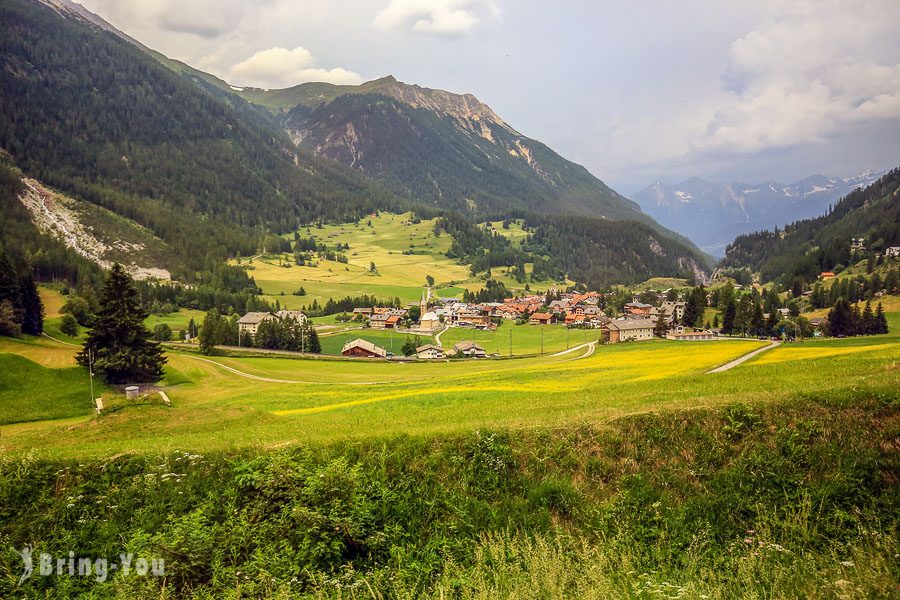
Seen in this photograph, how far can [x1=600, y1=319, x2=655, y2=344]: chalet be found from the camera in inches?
3749

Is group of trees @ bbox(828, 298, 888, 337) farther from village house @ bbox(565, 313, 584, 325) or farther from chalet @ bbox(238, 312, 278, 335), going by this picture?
chalet @ bbox(238, 312, 278, 335)

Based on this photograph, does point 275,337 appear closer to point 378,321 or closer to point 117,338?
point 117,338

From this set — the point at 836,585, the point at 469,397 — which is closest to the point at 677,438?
the point at 836,585

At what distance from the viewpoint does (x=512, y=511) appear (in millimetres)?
11641

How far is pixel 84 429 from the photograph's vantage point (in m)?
20.9

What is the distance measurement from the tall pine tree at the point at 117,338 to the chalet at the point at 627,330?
78037mm

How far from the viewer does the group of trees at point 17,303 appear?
4750 centimetres

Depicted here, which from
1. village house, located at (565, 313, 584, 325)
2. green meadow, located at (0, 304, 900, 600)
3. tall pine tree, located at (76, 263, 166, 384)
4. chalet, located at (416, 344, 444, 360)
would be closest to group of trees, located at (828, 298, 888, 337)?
village house, located at (565, 313, 584, 325)

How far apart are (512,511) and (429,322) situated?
13560 cm

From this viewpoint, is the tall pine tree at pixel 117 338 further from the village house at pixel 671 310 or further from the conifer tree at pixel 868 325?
the village house at pixel 671 310

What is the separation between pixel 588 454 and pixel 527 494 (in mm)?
2112

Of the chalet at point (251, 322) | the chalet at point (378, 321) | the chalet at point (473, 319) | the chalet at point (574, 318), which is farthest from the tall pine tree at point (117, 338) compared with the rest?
the chalet at point (574, 318)

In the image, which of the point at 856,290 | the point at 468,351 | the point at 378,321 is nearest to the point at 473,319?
the point at 378,321

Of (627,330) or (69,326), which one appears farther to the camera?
(627,330)
